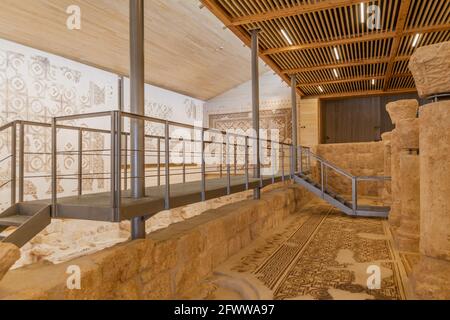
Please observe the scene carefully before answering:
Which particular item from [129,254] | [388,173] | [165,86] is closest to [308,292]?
[129,254]

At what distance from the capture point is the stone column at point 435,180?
1890 mm

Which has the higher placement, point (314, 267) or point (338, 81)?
point (338, 81)

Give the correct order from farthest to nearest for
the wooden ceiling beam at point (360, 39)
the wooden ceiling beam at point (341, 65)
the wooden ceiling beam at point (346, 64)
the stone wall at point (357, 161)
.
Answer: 1. the stone wall at point (357, 161)
2. the wooden ceiling beam at point (341, 65)
3. the wooden ceiling beam at point (346, 64)
4. the wooden ceiling beam at point (360, 39)

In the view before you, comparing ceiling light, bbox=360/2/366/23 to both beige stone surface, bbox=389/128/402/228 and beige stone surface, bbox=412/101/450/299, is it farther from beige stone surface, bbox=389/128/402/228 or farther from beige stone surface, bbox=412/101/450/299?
beige stone surface, bbox=412/101/450/299

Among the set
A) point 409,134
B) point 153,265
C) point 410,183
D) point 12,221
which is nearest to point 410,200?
point 410,183

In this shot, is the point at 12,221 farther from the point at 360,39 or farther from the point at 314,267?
the point at 360,39

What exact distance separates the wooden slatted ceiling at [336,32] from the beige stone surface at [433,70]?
4.01 m

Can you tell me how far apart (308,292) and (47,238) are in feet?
17.1

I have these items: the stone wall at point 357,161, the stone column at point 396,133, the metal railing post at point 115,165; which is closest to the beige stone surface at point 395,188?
the stone column at point 396,133

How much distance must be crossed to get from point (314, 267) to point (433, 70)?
286 cm

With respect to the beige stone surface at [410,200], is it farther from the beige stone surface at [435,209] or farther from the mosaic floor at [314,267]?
the beige stone surface at [435,209]

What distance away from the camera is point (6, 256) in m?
2.05

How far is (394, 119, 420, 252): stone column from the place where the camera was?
14.5ft

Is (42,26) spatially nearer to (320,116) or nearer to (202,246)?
(202,246)
